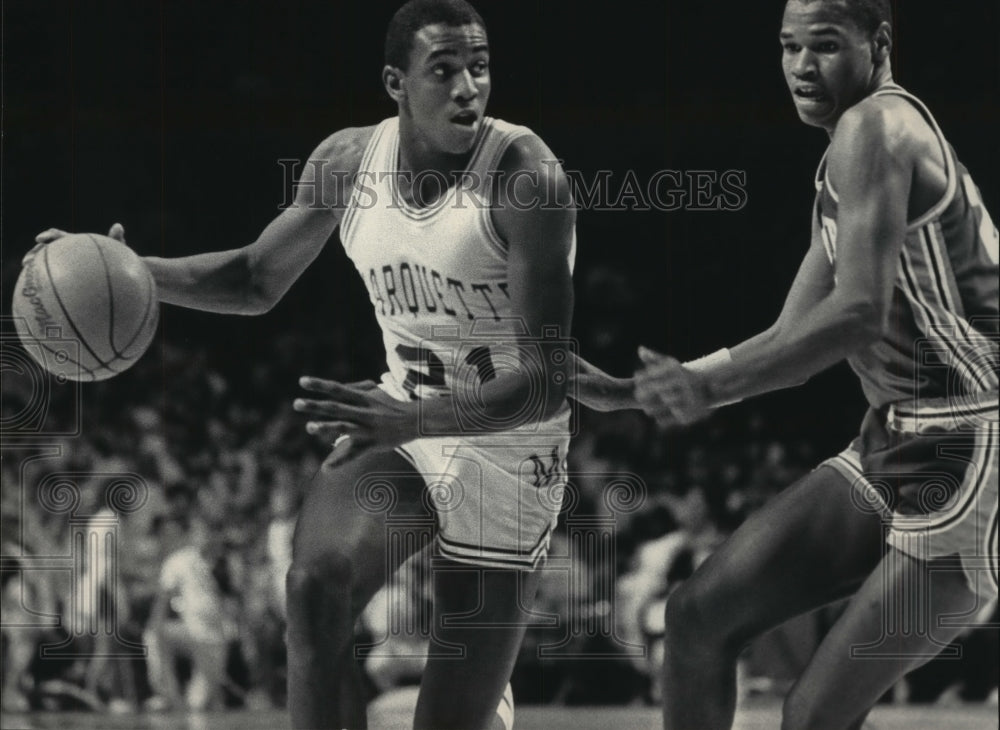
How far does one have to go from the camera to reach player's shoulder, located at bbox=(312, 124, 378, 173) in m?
4.44

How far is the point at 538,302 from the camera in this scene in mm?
4141

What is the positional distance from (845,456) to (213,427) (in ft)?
11.1

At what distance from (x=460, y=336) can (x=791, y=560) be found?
1.20m

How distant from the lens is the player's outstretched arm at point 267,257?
4.52 metres

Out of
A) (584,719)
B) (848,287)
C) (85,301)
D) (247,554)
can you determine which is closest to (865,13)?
(848,287)

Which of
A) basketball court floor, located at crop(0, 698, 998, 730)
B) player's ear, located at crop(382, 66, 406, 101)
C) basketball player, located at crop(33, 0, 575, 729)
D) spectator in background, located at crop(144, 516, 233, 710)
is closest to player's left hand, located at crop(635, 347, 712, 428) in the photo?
basketball player, located at crop(33, 0, 575, 729)

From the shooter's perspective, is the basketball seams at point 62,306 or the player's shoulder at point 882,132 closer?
the player's shoulder at point 882,132

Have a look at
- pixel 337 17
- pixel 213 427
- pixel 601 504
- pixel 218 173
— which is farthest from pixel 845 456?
pixel 213 427

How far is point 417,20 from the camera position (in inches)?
170

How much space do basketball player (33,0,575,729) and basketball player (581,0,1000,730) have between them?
1.75ft

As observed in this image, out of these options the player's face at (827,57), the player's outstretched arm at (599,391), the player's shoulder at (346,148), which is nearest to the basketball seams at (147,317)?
the player's shoulder at (346,148)

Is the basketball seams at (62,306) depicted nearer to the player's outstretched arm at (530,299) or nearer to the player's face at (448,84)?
the player's outstretched arm at (530,299)

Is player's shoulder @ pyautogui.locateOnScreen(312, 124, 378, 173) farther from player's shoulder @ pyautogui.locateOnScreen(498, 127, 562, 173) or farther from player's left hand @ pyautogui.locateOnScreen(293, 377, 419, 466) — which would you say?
player's left hand @ pyautogui.locateOnScreen(293, 377, 419, 466)

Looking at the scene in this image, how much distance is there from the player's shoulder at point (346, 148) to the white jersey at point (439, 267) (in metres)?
0.04
